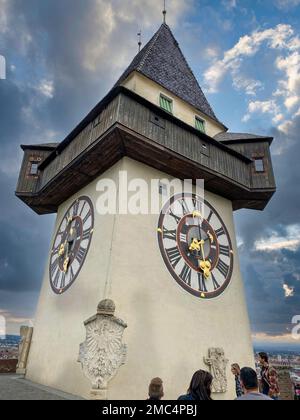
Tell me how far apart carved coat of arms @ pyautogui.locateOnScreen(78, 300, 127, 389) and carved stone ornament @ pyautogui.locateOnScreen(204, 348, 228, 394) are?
2.30 m

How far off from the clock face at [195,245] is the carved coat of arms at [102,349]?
6.75 ft

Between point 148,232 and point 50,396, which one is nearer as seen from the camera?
point 50,396

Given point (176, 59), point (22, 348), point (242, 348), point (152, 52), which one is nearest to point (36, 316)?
point (22, 348)

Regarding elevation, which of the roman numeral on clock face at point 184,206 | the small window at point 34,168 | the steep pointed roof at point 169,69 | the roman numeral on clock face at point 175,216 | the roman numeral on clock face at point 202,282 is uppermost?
the steep pointed roof at point 169,69

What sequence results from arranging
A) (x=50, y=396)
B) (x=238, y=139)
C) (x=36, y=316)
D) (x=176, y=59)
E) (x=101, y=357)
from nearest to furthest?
(x=101, y=357) < (x=50, y=396) < (x=36, y=316) < (x=238, y=139) < (x=176, y=59)

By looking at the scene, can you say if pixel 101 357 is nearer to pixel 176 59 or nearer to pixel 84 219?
pixel 84 219

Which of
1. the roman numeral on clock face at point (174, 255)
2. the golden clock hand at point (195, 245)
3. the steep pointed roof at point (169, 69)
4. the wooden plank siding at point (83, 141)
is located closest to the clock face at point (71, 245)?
the wooden plank siding at point (83, 141)

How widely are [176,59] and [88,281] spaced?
856cm

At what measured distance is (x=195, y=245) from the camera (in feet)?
23.0

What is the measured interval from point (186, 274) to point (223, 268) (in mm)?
1319

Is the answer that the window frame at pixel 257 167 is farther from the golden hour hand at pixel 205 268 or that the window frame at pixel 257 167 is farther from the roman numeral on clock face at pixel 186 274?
the roman numeral on clock face at pixel 186 274

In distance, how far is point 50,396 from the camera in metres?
5.02

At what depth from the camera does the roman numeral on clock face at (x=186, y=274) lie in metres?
6.53

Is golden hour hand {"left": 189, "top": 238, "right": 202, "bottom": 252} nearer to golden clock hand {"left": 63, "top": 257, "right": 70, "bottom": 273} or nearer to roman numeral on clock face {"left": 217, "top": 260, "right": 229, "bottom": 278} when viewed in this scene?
roman numeral on clock face {"left": 217, "top": 260, "right": 229, "bottom": 278}
